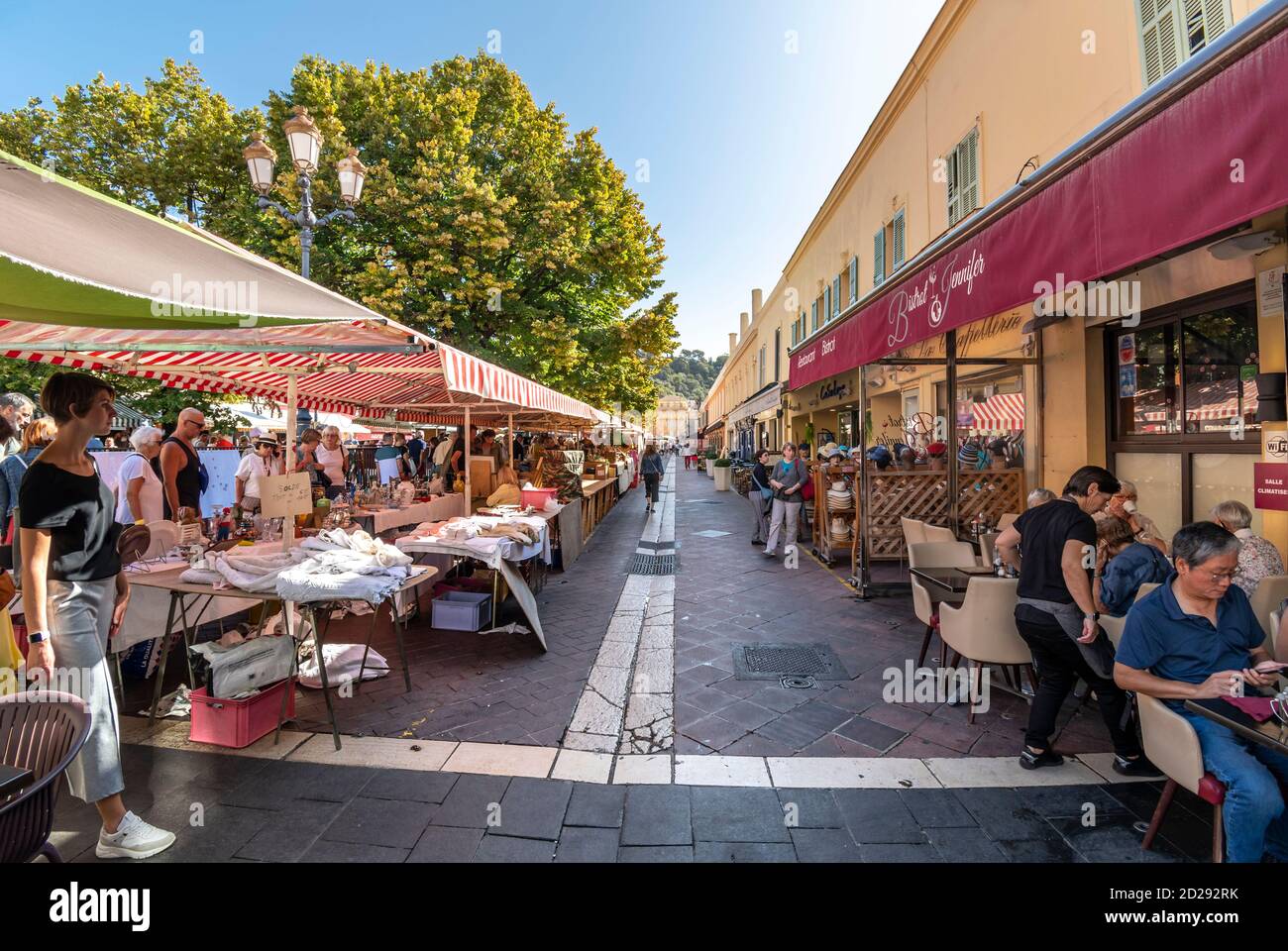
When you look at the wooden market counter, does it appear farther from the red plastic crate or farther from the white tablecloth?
the red plastic crate

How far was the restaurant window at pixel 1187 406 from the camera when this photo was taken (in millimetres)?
4047

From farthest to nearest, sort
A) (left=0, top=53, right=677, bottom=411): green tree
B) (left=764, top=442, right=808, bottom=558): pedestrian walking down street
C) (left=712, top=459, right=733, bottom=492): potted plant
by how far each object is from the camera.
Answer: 1. (left=712, top=459, right=733, bottom=492): potted plant
2. (left=0, top=53, right=677, bottom=411): green tree
3. (left=764, top=442, right=808, bottom=558): pedestrian walking down street

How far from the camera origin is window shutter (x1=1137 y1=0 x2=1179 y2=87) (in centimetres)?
470

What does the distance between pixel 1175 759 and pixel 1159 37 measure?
6.03m

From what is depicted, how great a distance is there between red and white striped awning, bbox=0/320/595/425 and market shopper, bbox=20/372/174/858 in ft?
2.36

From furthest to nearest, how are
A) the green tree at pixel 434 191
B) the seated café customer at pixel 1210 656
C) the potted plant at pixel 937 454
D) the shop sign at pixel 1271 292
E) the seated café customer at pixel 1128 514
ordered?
the green tree at pixel 434 191 → the potted plant at pixel 937 454 → the seated café customer at pixel 1128 514 → the shop sign at pixel 1271 292 → the seated café customer at pixel 1210 656

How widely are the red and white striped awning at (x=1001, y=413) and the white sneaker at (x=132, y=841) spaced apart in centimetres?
841

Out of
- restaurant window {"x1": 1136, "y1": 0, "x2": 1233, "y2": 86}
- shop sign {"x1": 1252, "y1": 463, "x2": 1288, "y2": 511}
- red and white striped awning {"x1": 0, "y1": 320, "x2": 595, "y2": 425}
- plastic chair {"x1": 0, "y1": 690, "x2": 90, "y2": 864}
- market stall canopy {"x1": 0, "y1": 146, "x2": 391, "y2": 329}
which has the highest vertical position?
restaurant window {"x1": 1136, "y1": 0, "x2": 1233, "y2": 86}

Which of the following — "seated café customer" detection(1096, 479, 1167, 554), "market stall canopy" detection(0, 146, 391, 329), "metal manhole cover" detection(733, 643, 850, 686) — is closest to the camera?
"market stall canopy" detection(0, 146, 391, 329)

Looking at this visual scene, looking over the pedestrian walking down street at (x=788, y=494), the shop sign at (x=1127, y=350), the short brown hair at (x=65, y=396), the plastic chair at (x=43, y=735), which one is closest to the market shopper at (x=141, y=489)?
the short brown hair at (x=65, y=396)

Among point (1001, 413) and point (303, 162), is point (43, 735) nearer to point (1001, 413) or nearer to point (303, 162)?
point (303, 162)

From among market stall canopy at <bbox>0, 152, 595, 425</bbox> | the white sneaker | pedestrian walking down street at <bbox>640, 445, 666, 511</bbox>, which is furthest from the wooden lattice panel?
pedestrian walking down street at <bbox>640, 445, 666, 511</bbox>

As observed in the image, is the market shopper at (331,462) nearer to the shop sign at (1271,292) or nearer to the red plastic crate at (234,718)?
the red plastic crate at (234,718)

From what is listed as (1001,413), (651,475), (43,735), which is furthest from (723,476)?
(43,735)
